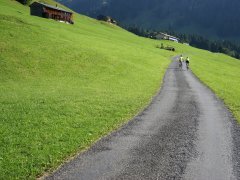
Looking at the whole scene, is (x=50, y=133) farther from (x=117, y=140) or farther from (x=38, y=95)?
(x=38, y=95)

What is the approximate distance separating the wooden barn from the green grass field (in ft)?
164

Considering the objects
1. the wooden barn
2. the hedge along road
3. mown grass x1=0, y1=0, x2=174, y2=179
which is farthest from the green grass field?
the wooden barn

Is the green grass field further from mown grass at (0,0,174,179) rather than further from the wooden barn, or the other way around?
the wooden barn

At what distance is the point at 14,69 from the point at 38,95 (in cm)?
1386

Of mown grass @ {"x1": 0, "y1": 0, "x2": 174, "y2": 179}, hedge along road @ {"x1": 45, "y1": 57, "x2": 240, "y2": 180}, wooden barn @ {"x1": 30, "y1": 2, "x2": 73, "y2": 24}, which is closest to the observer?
hedge along road @ {"x1": 45, "y1": 57, "x2": 240, "y2": 180}

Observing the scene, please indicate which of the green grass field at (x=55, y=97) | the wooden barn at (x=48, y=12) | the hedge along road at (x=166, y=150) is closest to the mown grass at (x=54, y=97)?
the green grass field at (x=55, y=97)

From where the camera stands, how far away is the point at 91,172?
614 inches

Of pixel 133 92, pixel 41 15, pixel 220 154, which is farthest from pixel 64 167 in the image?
pixel 41 15

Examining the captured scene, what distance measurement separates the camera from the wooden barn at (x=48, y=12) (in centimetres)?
11873

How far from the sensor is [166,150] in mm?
19125

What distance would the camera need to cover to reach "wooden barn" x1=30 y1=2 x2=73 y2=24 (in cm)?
11873

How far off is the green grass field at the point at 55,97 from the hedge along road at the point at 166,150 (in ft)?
4.15

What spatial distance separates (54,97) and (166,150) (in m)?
16.6

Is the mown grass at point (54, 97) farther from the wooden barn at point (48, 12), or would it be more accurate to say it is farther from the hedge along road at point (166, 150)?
the wooden barn at point (48, 12)
